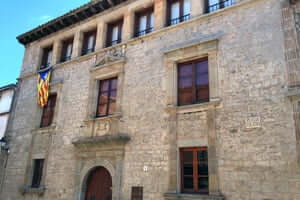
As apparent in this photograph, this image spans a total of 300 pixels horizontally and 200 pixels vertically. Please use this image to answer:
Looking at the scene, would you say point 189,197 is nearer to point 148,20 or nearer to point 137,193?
point 137,193

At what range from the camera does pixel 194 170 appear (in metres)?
7.07

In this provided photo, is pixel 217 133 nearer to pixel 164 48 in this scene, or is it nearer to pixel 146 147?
pixel 146 147

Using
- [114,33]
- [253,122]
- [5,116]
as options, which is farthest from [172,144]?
[5,116]

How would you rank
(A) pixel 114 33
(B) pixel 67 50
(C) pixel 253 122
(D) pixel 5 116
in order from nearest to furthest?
(C) pixel 253 122
(A) pixel 114 33
(B) pixel 67 50
(D) pixel 5 116

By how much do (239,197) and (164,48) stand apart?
15.7ft

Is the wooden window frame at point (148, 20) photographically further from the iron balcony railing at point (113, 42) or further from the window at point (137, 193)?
the window at point (137, 193)

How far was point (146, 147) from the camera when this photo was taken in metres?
7.96

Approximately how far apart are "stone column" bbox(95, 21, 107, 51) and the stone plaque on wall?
6183 millimetres

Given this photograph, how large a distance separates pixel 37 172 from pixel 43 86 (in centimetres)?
344

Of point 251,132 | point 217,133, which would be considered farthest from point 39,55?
point 251,132

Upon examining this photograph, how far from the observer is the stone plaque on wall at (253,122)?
21.1 feet

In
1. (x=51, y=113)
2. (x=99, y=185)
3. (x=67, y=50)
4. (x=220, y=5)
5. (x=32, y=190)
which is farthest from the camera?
(x=67, y=50)

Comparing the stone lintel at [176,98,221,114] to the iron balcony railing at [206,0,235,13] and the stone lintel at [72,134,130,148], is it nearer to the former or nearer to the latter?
the stone lintel at [72,134,130,148]

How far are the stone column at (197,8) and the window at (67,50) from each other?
19.0 feet
